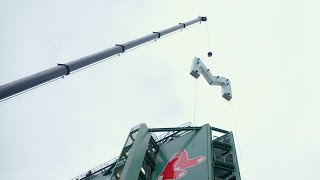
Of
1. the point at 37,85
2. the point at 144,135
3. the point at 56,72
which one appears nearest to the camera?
the point at 37,85

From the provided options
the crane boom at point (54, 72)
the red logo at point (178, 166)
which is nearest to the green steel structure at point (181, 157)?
the red logo at point (178, 166)

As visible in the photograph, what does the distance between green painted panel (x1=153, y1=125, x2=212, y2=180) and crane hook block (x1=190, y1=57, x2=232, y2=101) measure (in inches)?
244

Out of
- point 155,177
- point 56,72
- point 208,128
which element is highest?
point 208,128

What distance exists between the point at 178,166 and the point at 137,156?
11.1 feet

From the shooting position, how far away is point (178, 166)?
2861 cm

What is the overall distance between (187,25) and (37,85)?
67.5 feet

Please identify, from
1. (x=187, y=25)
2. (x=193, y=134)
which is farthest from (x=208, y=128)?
(x=187, y=25)

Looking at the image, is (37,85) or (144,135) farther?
(144,135)

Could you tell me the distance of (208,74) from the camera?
3903cm

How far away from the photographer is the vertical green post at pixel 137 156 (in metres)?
26.5

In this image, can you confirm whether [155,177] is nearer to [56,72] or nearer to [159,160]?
[159,160]

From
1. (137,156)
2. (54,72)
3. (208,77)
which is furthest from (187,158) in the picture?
(54,72)

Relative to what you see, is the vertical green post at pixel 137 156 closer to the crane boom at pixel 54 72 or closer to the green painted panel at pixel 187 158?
the green painted panel at pixel 187 158

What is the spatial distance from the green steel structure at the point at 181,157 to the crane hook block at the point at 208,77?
213 inches
